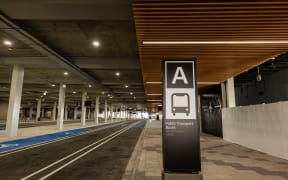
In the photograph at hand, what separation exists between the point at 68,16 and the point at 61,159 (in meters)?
5.21

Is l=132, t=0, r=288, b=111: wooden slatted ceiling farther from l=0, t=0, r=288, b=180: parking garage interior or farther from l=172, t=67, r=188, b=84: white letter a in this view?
l=172, t=67, r=188, b=84: white letter a

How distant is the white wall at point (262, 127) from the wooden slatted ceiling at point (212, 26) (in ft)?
7.31

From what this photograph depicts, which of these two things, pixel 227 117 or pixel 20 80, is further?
pixel 20 80

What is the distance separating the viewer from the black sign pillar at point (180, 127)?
341 centimetres

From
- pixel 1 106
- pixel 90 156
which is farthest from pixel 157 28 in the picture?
pixel 1 106

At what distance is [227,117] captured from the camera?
11.2m

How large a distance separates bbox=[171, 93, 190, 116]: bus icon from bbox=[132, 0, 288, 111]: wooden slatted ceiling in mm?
1870

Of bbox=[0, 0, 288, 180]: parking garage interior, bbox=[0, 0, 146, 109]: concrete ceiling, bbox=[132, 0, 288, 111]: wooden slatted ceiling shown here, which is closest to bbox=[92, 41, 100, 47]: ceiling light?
bbox=[0, 0, 288, 180]: parking garage interior

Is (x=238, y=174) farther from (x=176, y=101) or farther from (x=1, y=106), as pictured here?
(x=1, y=106)

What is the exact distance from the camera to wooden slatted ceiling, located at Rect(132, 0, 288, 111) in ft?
12.6

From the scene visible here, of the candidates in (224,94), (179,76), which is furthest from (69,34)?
(224,94)

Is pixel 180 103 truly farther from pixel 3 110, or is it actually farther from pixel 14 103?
pixel 3 110

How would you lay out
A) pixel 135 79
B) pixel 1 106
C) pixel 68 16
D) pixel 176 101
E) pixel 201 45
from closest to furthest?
pixel 176 101
pixel 201 45
pixel 68 16
pixel 135 79
pixel 1 106

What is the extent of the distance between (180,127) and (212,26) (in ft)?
8.89
